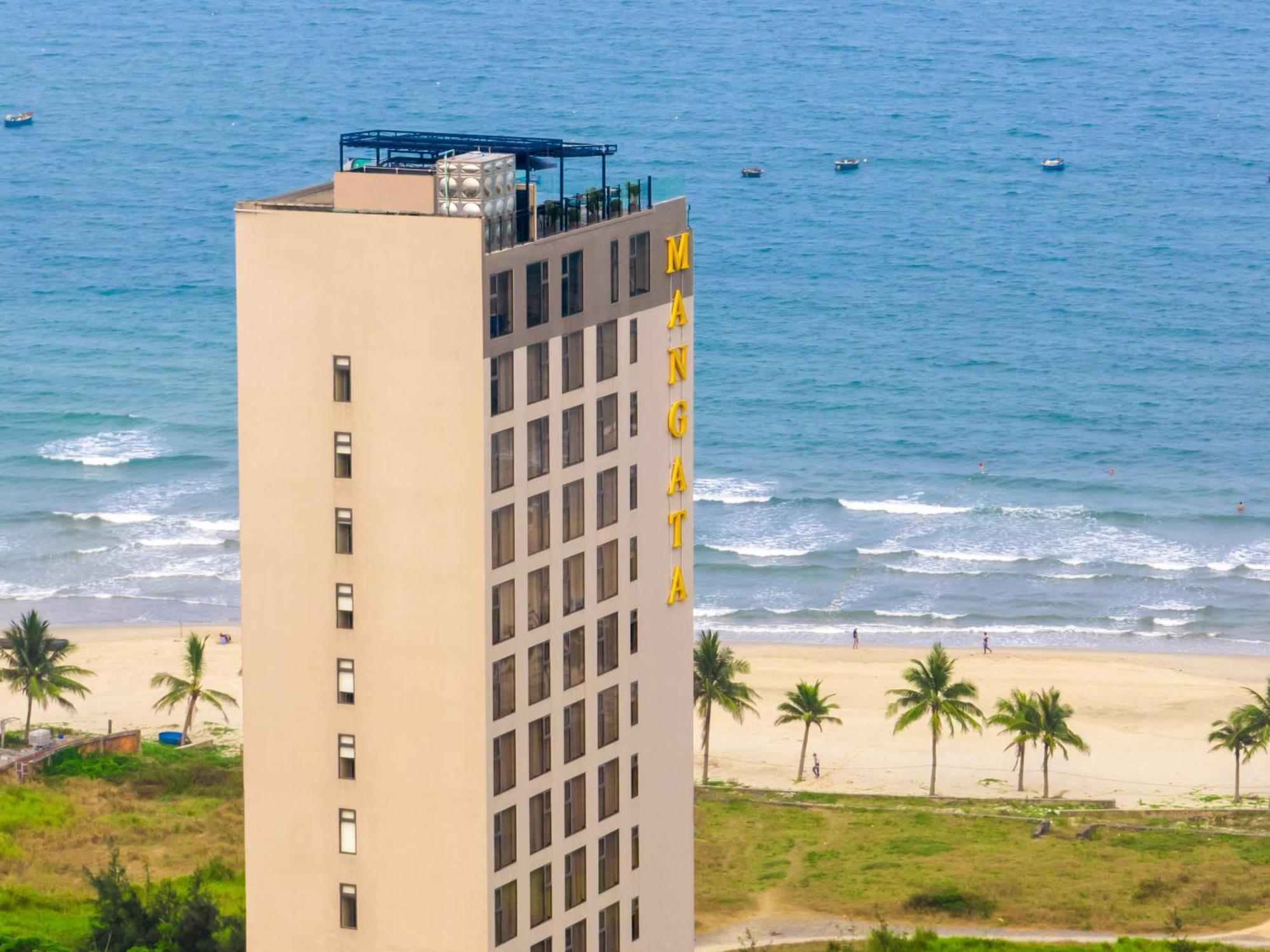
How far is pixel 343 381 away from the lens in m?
53.8

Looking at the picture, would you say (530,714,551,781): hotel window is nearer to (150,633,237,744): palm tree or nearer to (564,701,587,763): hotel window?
(564,701,587,763): hotel window

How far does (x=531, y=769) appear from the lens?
56281 mm

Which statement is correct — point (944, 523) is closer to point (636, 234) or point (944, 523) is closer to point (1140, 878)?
point (1140, 878)

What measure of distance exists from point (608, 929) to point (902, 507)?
120 meters

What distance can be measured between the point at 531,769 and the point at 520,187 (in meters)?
13.6

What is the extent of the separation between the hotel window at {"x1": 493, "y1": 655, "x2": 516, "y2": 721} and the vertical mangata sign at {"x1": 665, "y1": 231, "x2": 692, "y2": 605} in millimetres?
6658

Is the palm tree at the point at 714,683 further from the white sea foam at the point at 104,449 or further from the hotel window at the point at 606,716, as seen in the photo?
the white sea foam at the point at 104,449

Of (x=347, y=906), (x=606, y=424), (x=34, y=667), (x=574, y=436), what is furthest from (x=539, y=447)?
(x=34, y=667)

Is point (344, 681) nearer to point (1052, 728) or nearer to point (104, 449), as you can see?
point (1052, 728)

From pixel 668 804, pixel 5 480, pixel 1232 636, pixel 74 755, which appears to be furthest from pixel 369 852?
pixel 5 480

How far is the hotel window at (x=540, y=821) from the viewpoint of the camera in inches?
2226

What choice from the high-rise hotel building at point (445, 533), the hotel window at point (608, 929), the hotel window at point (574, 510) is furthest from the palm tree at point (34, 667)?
the hotel window at point (574, 510)

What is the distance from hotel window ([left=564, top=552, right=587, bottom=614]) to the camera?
56.9 meters

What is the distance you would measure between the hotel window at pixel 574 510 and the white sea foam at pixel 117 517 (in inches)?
4710
